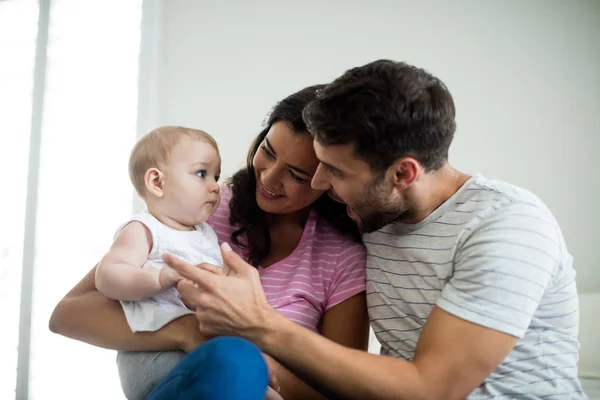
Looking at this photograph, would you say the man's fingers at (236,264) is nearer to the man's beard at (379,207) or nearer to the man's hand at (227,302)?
the man's hand at (227,302)

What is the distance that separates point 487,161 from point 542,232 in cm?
157

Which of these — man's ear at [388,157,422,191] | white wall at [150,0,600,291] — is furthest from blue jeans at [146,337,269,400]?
white wall at [150,0,600,291]

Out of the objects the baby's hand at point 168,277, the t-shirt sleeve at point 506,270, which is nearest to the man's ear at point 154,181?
the baby's hand at point 168,277

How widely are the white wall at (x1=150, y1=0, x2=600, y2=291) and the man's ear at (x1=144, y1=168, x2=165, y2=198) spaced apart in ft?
4.66

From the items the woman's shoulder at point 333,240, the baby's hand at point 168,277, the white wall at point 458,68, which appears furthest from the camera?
the white wall at point 458,68

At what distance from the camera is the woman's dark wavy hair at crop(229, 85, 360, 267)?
1387 mm

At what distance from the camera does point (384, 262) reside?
128 centimetres

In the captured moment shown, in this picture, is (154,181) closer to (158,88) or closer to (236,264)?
(236,264)

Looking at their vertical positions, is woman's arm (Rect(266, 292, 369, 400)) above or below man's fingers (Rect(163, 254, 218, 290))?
below

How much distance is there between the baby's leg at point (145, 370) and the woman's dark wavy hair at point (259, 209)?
408 millimetres

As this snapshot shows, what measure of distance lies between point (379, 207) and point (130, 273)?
58 cm

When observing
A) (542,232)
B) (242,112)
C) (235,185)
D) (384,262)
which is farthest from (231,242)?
(242,112)

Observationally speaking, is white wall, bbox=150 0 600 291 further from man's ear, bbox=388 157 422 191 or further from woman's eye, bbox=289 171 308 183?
Answer: man's ear, bbox=388 157 422 191

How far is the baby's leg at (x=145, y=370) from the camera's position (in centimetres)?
107
